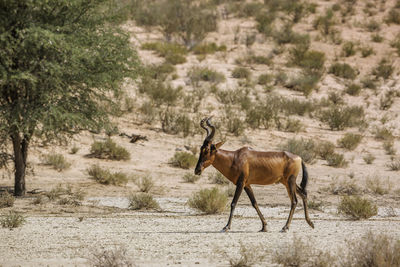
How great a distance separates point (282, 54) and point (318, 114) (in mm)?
8851

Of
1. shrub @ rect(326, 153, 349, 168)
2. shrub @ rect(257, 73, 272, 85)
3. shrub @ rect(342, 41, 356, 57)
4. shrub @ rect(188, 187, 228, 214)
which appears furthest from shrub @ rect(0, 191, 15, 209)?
shrub @ rect(342, 41, 356, 57)

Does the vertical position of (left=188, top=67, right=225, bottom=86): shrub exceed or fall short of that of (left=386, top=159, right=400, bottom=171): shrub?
it exceeds it

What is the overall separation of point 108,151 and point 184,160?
8.50 feet

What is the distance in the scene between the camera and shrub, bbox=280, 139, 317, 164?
21.0 metres

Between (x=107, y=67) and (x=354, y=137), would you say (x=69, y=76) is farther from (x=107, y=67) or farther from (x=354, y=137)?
(x=354, y=137)

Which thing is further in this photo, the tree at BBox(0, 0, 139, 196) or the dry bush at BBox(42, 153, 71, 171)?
the dry bush at BBox(42, 153, 71, 171)

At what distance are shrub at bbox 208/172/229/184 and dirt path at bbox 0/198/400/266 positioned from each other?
4.48 metres

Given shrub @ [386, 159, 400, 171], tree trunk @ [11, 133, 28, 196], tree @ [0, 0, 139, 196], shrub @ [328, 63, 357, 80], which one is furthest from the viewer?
shrub @ [328, 63, 357, 80]

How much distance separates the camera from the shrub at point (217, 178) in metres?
18.2

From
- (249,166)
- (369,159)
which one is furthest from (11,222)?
(369,159)

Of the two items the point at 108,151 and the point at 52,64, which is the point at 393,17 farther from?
the point at 52,64

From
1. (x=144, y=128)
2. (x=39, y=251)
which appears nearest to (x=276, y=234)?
(x=39, y=251)

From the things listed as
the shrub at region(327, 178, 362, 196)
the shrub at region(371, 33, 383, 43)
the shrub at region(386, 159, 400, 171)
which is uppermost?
the shrub at region(371, 33, 383, 43)

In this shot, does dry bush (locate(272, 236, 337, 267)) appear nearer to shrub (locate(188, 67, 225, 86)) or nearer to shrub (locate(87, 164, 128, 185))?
shrub (locate(87, 164, 128, 185))
